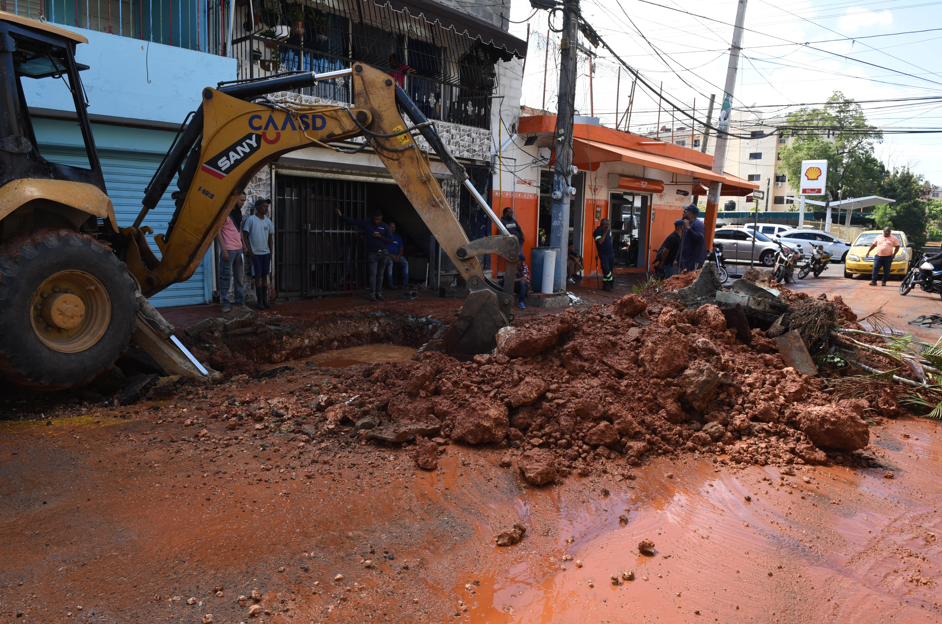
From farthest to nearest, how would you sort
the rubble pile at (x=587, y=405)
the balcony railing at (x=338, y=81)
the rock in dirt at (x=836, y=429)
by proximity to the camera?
the balcony railing at (x=338, y=81)
the rock in dirt at (x=836, y=429)
the rubble pile at (x=587, y=405)

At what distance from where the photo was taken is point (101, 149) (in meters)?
8.86

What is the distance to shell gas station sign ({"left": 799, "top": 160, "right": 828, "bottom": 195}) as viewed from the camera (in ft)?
113

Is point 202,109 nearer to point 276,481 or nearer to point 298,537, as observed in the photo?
point 276,481

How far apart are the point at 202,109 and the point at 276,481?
4071 mm

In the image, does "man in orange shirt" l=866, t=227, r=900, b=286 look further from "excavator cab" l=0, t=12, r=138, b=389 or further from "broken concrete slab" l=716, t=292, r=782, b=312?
"excavator cab" l=0, t=12, r=138, b=389

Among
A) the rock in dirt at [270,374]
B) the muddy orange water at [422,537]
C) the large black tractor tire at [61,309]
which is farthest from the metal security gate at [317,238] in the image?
the muddy orange water at [422,537]

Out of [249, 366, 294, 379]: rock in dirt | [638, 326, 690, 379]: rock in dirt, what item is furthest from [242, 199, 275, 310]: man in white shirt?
[638, 326, 690, 379]: rock in dirt

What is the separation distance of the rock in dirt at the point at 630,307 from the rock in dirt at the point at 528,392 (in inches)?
77.0

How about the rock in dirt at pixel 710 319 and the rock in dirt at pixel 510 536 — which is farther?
the rock in dirt at pixel 710 319

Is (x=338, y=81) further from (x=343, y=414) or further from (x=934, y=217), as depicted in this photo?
(x=934, y=217)

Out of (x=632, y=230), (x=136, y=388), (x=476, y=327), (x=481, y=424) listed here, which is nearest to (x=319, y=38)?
(x=476, y=327)

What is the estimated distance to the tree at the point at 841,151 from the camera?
4062 centimetres

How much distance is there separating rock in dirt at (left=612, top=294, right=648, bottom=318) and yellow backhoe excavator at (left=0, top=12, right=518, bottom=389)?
4.15ft

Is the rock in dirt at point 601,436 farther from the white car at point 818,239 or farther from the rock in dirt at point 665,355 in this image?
the white car at point 818,239
